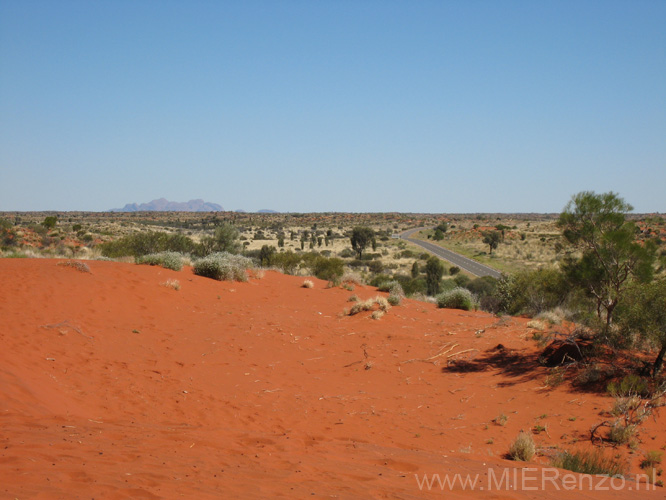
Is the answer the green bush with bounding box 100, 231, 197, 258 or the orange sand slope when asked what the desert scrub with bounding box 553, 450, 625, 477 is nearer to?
the orange sand slope

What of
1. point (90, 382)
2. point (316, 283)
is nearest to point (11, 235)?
point (316, 283)

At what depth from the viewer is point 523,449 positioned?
7.07 meters

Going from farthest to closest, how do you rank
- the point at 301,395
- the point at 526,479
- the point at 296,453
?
1. the point at 301,395
2. the point at 296,453
3. the point at 526,479

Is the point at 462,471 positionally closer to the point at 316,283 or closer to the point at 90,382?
the point at 90,382

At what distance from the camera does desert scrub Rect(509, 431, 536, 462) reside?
276 inches

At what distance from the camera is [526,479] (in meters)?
5.88

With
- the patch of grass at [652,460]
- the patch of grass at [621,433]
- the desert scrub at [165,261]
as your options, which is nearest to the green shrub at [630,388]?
the patch of grass at [621,433]

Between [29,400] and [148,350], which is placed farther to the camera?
[148,350]

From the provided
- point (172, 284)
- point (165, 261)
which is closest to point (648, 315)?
point (172, 284)

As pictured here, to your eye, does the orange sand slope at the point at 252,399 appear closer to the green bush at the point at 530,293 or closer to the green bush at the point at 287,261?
the green bush at the point at 530,293

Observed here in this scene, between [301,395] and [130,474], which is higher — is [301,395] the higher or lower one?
the lower one

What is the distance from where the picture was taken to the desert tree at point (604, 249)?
11055 mm

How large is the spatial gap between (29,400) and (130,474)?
3.43m

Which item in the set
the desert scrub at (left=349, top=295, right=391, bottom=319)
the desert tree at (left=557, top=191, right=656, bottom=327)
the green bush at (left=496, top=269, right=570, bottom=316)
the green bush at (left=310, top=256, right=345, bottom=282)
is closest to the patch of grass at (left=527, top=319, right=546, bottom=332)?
the desert tree at (left=557, top=191, right=656, bottom=327)
